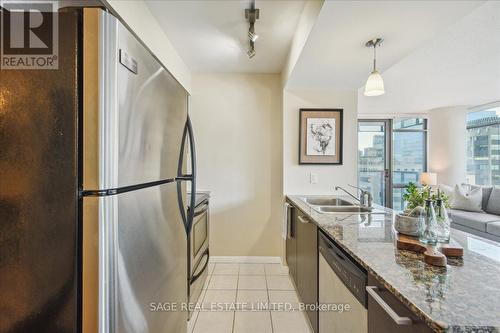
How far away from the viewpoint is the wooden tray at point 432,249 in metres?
0.96

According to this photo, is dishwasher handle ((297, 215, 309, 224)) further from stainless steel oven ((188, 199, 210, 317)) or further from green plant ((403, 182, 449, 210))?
stainless steel oven ((188, 199, 210, 317))

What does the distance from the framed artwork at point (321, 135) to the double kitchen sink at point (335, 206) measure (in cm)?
47

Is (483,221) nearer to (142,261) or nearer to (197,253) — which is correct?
(197,253)

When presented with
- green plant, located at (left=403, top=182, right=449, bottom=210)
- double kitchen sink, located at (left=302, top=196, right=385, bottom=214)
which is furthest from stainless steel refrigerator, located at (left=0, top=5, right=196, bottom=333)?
double kitchen sink, located at (left=302, top=196, right=385, bottom=214)

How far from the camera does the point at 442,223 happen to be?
46.1 inches

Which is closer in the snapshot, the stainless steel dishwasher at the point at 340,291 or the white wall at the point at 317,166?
the stainless steel dishwasher at the point at 340,291

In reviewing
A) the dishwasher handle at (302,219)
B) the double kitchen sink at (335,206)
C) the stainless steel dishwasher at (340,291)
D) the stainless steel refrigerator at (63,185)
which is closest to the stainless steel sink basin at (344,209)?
the double kitchen sink at (335,206)

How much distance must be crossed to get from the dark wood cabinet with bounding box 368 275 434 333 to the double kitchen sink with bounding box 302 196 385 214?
1.13m

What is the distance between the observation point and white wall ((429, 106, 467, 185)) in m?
5.05

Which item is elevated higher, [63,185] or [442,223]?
[63,185]

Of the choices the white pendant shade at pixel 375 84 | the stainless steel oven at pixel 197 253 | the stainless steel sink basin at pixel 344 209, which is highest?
the white pendant shade at pixel 375 84

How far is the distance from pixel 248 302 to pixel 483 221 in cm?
343

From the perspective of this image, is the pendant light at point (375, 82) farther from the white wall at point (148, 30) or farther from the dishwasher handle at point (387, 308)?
the white wall at point (148, 30)

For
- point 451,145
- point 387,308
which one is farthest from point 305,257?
point 451,145
